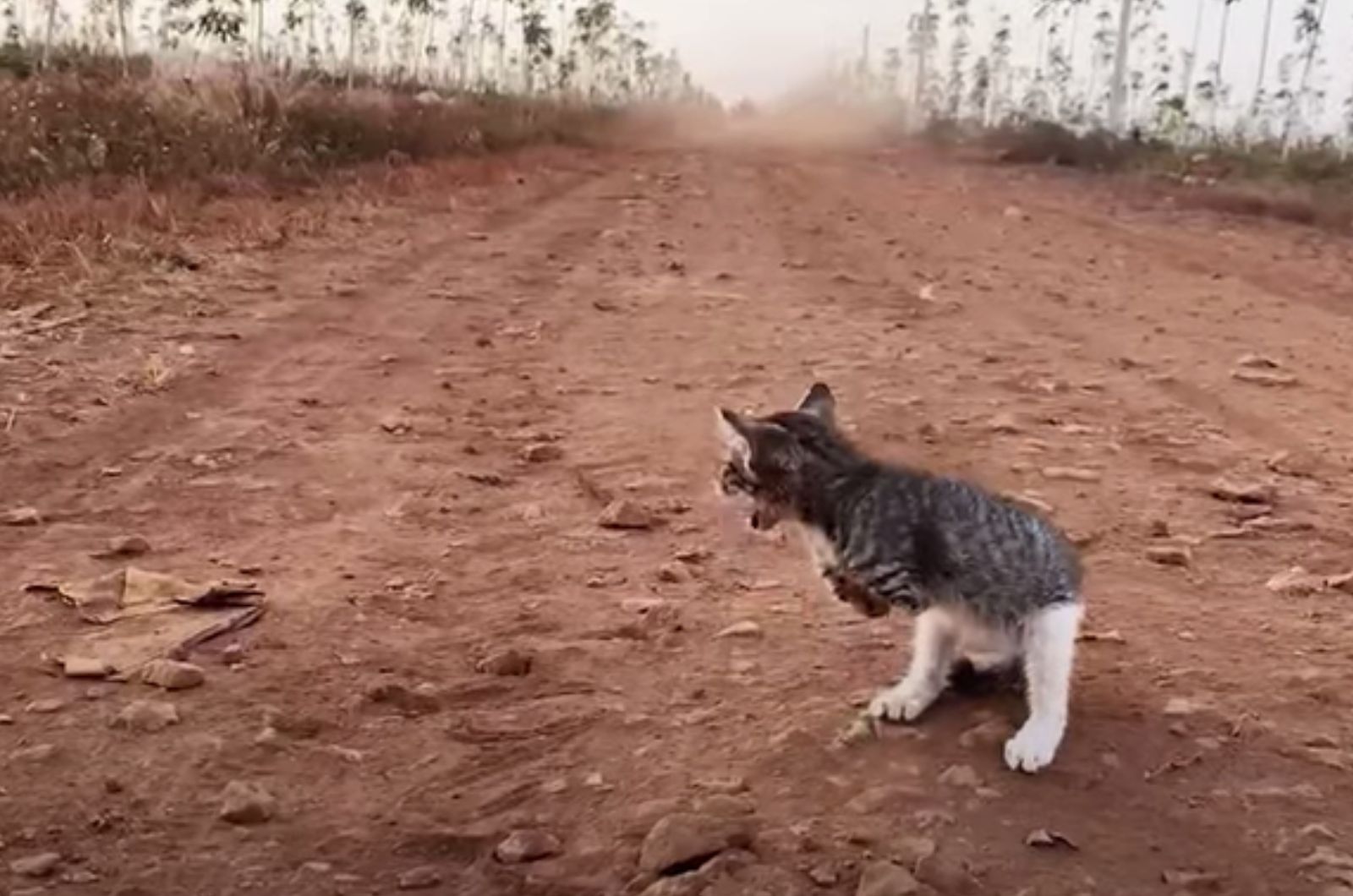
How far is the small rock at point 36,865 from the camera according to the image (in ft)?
11.2

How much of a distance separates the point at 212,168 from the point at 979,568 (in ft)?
40.5

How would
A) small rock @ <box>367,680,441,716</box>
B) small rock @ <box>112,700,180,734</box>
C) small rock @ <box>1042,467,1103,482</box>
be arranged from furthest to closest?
small rock @ <box>1042,467,1103,482</box> < small rock @ <box>367,680,441,716</box> < small rock @ <box>112,700,180,734</box>

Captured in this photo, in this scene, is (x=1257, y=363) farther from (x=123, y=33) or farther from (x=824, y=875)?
(x=123, y=33)

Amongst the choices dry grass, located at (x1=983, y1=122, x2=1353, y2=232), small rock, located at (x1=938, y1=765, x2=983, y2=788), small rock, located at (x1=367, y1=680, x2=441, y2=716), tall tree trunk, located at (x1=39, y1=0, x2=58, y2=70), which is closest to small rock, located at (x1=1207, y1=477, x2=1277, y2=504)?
small rock, located at (x1=938, y1=765, x2=983, y2=788)

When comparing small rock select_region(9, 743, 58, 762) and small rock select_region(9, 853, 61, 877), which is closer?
small rock select_region(9, 853, 61, 877)

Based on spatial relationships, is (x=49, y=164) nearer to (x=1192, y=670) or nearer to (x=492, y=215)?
(x=492, y=215)

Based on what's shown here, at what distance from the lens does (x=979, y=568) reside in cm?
382

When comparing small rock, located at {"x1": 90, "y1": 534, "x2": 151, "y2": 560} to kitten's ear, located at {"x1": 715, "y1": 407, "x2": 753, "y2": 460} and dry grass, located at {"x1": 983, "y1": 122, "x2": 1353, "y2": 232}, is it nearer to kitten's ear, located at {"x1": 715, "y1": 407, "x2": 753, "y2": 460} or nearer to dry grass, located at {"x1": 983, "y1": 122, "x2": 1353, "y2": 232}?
kitten's ear, located at {"x1": 715, "y1": 407, "x2": 753, "y2": 460}

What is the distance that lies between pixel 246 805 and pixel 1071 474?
3382 millimetres

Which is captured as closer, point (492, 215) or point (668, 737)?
point (668, 737)

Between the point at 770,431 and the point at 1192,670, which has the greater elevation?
the point at 770,431

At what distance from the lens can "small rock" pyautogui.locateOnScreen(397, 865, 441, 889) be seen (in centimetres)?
341

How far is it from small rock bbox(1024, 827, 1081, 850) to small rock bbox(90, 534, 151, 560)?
2.87m

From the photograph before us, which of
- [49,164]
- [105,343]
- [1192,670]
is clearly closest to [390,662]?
[1192,670]
